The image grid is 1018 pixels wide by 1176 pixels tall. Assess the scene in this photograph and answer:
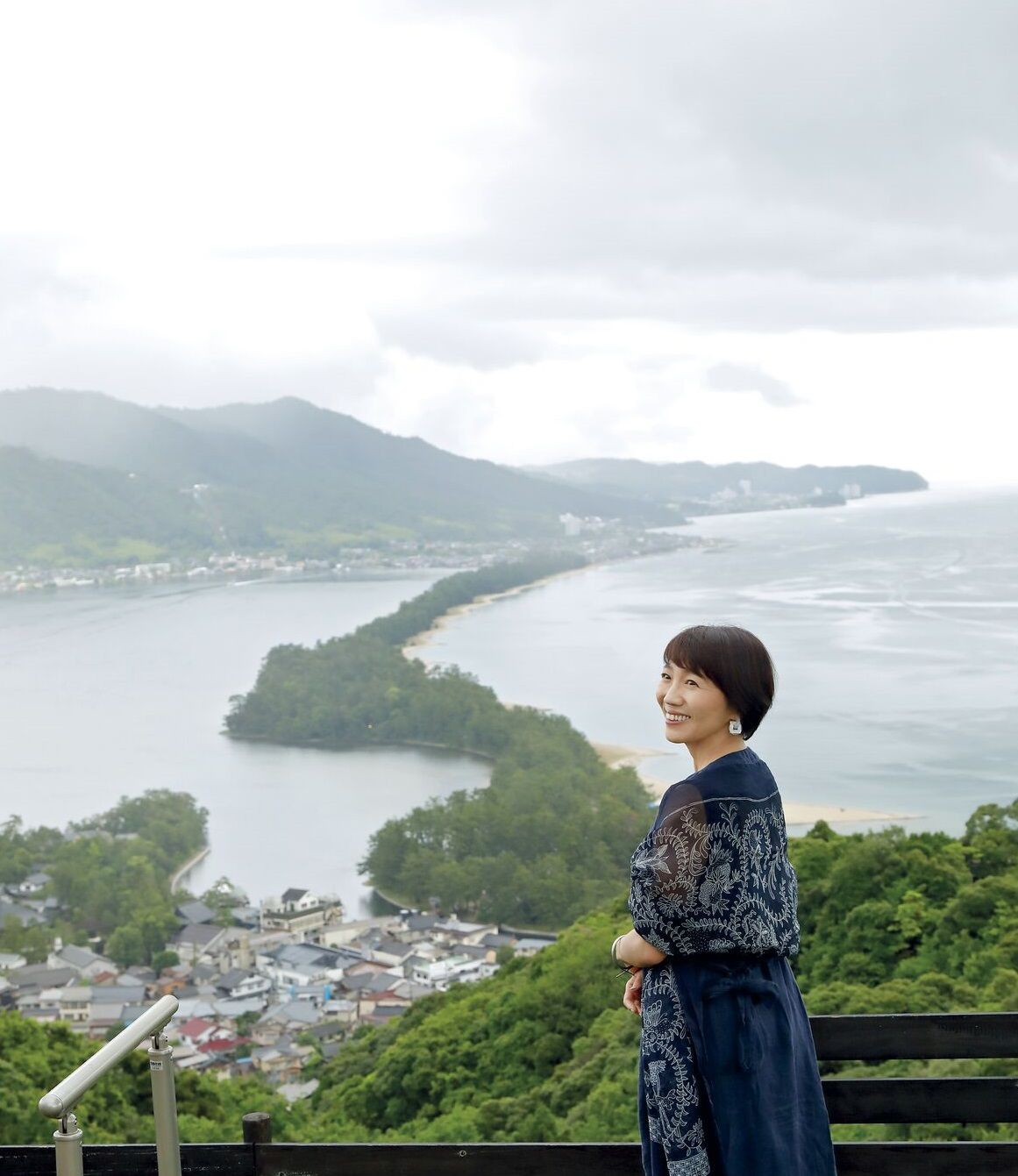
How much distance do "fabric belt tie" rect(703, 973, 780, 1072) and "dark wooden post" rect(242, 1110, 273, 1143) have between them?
0.58 metres

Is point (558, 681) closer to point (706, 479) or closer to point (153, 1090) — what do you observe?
point (153, 1090)

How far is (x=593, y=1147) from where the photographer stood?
1.51 meters

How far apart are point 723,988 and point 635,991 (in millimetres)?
110

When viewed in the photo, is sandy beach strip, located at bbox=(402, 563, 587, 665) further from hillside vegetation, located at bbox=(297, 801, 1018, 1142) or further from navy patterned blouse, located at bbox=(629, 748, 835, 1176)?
navy patterned blouse, located at bbox=(629, 748, 835, 1176)

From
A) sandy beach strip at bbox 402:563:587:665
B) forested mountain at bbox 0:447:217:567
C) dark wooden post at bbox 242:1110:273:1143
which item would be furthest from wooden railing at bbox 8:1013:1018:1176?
forested mountain at bbox 0:447:217:567

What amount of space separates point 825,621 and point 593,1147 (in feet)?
117

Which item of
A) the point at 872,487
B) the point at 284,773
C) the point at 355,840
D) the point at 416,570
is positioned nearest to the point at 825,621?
the point at 284,773

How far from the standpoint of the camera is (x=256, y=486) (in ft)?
242

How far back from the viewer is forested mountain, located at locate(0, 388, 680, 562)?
64.2 meters

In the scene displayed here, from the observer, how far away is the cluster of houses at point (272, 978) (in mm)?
14078

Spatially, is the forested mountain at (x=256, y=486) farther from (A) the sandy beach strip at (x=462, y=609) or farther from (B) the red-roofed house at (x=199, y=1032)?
(B) the red-roofed house at (x=199, y=1032)

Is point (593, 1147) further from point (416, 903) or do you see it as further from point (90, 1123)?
point (416, 903)

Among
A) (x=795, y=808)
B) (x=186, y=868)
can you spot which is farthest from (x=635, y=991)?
(x=186, y=868)

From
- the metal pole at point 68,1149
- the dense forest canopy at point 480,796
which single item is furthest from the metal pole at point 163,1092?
the dense forest canopy at point 480,796
